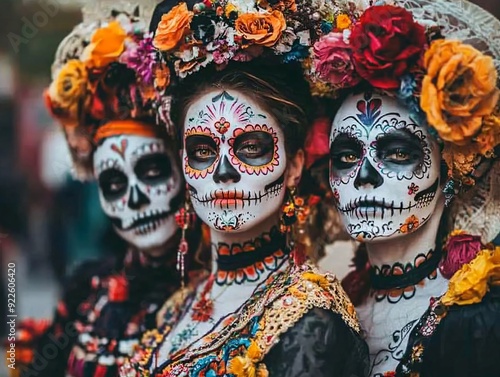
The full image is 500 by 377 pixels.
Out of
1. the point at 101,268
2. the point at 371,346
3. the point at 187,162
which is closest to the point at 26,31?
the point at 101,268

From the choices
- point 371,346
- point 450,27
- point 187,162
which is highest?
point 450,27

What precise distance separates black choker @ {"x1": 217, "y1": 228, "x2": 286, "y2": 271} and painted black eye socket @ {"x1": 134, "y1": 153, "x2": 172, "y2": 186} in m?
0.49

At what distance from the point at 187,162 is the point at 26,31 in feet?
7.76

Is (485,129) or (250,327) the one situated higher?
(485,129)

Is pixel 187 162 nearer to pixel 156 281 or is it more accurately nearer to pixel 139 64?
pixel 139 64

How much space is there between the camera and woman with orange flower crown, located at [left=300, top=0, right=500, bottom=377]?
272 centimetres

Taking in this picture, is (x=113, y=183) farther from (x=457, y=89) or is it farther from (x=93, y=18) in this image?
(x=457, y=89)

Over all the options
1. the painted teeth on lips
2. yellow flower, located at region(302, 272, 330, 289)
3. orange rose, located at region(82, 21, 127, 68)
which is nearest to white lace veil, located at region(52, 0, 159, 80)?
orange rose, located at region(82, 21, 127, 68)

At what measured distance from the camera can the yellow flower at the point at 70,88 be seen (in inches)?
145

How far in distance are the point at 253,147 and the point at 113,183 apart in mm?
835

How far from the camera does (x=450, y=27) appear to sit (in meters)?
2.87

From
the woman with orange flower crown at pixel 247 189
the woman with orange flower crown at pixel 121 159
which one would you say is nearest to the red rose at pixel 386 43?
the woman with orange flower crown at pixel 247 189

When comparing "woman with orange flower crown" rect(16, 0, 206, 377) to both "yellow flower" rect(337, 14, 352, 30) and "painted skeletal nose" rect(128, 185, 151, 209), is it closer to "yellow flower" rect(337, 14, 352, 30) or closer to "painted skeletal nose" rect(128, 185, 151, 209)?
"painted skeletal nose" rect(128, 185, 151, 209)

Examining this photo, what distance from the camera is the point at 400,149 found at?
2934mm
